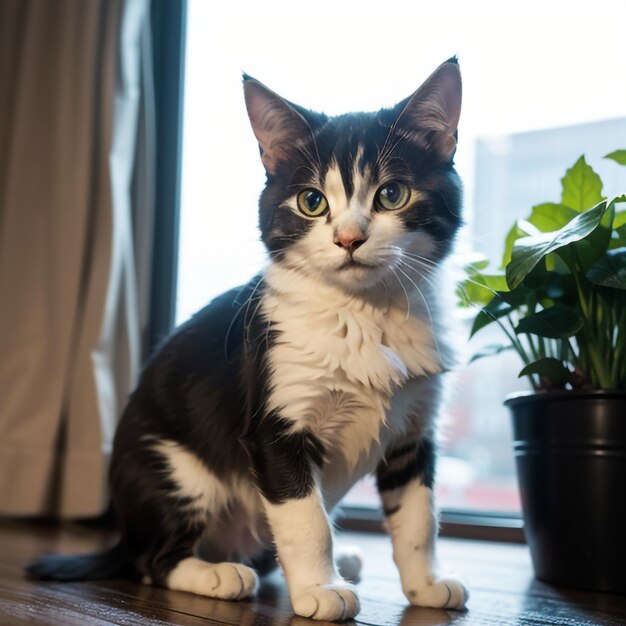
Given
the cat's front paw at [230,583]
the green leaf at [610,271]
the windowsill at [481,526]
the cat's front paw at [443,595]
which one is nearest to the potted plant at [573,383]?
the green leaf at [610,271]

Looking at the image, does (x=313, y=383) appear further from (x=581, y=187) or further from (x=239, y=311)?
(x=581, y=187)

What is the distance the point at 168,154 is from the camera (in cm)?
275

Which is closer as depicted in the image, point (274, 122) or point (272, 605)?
point (272, 605)

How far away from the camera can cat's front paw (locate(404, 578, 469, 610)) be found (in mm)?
1232

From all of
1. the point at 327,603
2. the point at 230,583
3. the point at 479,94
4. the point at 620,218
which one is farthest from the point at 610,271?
the point at 479,94

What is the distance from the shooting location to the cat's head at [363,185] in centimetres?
120

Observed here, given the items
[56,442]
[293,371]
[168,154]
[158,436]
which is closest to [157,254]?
[168,154]

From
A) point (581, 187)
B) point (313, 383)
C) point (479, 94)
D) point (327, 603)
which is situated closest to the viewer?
point (327, 603)

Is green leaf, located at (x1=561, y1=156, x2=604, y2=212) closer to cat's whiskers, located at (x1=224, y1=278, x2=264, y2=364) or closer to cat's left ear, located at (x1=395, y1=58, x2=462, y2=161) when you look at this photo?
cat's left ear, located at (x1=395, y1=58, x2=462, y2=161)

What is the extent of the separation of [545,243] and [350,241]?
1.10ft

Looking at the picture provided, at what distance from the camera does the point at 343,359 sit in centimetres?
123

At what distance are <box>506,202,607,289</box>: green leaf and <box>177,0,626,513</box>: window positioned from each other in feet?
2.69

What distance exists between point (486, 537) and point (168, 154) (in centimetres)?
165

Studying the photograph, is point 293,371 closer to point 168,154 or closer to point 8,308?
point 8,308
